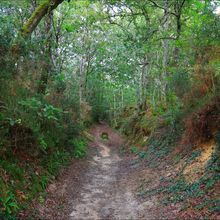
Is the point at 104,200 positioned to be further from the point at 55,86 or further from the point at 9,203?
the point at 55,86

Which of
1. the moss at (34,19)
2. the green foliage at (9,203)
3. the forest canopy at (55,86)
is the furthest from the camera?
the moss at (34,19)

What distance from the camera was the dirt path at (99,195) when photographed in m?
7.67

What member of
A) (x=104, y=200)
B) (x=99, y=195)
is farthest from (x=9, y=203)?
(x=99, y=195)

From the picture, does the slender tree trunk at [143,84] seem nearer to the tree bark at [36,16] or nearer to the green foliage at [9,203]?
the tree bark at [36,16]

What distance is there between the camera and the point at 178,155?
38.3ft

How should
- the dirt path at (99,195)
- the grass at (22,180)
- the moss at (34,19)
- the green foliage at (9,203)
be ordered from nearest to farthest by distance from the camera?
the green foliage at (9,203) < the grass at (22,180) < the dirt path at (99,195) < the moss at (34,19)

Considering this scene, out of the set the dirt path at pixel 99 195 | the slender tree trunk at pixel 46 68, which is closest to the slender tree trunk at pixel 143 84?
the dirt path at pixel 99 195

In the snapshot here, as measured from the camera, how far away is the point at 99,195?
958 centimetres

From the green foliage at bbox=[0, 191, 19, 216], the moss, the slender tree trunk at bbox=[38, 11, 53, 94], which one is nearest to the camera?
the green foliage at bbox=[0, 191, 19, 216]

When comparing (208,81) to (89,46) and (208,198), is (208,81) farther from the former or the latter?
(89,46)

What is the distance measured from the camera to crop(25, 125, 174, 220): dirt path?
7.67m

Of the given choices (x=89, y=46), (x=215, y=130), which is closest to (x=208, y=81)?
(x=215, y=130)

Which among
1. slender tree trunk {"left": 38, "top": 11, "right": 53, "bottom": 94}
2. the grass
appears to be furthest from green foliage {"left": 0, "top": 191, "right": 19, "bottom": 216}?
slender tree trunk {"left": 38, "top": 11, "right": 53, "bottom": 94}

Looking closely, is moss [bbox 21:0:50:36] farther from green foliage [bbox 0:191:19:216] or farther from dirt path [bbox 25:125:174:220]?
green foliage [bbox 0:191:19:216]
